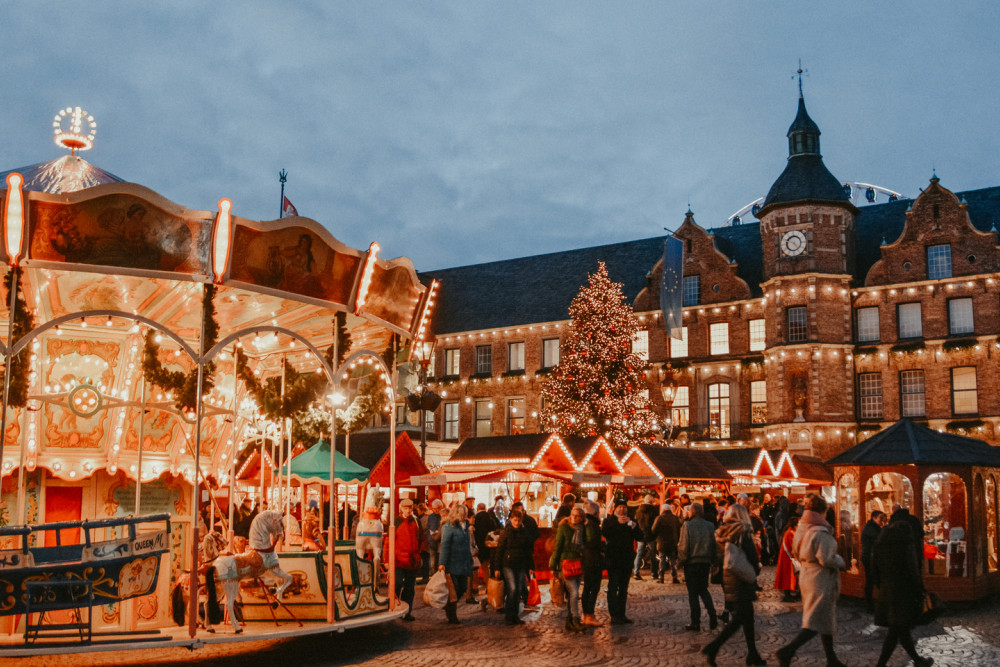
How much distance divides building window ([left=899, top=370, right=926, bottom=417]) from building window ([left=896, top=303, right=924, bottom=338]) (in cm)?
140

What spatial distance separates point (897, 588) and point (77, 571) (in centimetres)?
772

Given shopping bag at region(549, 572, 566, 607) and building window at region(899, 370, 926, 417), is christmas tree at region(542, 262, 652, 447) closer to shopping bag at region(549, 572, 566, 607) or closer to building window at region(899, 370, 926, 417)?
building window at region(899, 370, 926, 417)

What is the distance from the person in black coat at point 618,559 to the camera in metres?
13.6

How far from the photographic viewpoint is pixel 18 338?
9719 millimetres

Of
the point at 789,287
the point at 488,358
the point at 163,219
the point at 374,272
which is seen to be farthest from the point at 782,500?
the point at 488,358

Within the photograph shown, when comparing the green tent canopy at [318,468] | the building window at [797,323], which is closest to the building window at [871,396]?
the building window at [797,323]

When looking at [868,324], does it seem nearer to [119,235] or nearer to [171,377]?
[171,377]

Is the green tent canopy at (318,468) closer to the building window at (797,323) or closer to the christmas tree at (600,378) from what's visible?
the christmas tree at (600,378)

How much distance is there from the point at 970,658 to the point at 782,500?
9883mm

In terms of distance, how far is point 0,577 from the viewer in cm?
907

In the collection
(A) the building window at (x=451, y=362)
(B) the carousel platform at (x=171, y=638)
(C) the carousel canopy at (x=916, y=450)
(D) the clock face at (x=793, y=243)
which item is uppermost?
(D) the clock face at (x=793, y=243)

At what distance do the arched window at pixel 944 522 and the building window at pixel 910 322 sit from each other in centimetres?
2120

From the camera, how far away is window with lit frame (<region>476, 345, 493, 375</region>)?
145 ft

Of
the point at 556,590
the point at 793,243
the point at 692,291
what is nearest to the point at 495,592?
the point at 556,590
